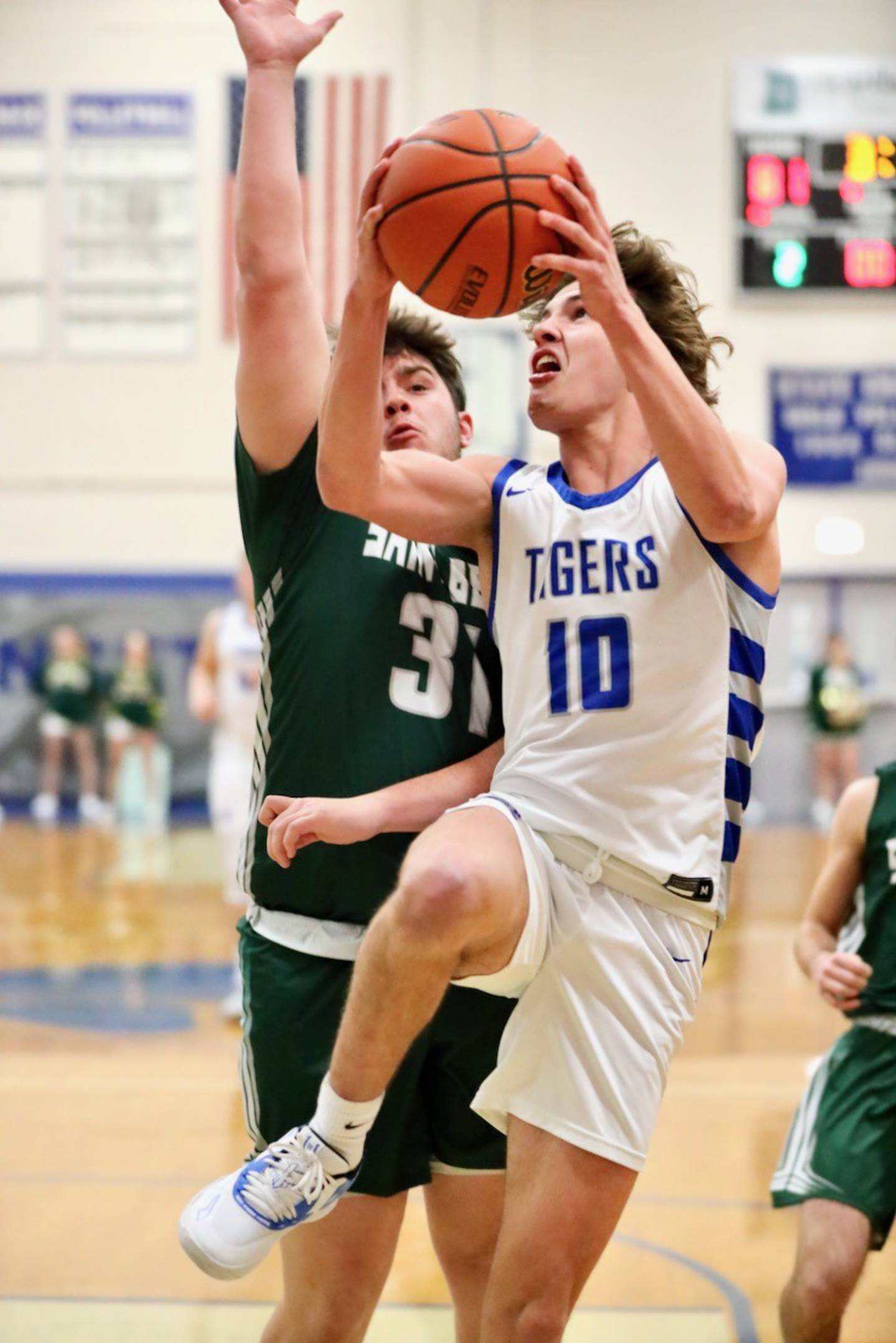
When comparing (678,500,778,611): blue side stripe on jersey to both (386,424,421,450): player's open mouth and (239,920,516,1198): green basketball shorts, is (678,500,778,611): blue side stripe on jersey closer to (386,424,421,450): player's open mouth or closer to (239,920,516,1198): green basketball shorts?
(386,424,421,450): player's open mouth

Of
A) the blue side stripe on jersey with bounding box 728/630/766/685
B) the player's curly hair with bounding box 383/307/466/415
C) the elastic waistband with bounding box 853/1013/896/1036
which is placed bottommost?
the elastic waistband with bounding box 853/1013/896/1036

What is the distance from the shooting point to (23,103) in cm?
1708

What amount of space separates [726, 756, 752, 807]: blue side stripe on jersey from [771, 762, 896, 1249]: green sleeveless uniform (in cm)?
135

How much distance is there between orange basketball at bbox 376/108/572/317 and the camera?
2541mm

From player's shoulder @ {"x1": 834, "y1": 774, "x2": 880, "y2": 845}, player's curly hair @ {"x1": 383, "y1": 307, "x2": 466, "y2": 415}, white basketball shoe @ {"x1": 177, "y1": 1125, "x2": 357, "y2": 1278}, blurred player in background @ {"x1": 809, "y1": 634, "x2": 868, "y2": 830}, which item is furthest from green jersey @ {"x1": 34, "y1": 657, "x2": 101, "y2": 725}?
white basketball shoe @ {"x1": 177, "y1": 1125, "x2": 357, "y2": 1278}

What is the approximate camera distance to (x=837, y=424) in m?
17.2

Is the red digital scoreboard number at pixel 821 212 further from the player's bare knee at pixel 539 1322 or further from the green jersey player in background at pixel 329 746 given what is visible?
the player's bare knee at pixel 539 1322

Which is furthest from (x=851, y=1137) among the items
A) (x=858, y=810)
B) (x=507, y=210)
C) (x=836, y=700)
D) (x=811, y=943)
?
(x=836, y=700)

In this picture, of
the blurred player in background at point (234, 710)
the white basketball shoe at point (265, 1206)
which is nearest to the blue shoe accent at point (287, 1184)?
the white basketball shoe at point (265, 1206)

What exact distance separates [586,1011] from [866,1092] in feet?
5.26

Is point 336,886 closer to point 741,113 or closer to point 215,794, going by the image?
point 215,794

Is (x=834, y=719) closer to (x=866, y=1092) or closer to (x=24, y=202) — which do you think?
(x=24, y=202)

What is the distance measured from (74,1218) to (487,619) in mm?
2867

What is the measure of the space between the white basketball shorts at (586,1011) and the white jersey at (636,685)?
0.28 ft
